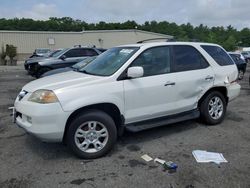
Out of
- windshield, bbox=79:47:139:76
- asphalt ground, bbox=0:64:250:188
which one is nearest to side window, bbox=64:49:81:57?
asphalt ground, bbox=0:64:250:188

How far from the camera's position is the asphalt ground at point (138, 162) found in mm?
3635

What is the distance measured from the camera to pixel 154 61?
198 inches

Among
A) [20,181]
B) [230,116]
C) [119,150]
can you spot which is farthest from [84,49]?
[20,181]

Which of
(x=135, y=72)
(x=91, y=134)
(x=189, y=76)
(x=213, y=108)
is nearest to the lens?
(x=91, y=134)

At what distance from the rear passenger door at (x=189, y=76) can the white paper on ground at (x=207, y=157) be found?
3.24 feet

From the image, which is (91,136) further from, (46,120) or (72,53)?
(72,53)

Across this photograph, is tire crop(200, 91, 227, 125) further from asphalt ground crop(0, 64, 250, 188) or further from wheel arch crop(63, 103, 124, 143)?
wheel arch crop(63, 103, 124, 143)

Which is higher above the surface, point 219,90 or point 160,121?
point 219,90

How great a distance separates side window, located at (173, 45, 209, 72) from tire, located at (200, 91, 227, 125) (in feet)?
2.18

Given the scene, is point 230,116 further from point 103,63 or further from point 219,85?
point 103,63

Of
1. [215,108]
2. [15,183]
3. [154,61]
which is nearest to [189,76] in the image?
[154,61]

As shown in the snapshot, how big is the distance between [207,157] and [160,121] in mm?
1048

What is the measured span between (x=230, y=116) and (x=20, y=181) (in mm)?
4947

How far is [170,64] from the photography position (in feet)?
16.9
